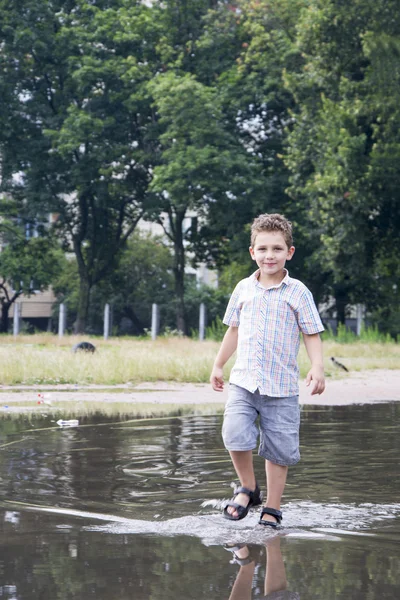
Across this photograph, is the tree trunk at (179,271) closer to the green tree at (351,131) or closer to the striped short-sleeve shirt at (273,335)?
the green tree at (351,131)

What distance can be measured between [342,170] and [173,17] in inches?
575

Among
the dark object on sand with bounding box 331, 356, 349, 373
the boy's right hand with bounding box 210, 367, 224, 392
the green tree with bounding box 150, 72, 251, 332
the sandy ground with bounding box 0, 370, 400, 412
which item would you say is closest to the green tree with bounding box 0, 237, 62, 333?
the green tree with bounding box 150, 72, 251, 332

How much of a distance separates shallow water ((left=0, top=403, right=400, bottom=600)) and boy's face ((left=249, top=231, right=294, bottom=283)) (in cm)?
133

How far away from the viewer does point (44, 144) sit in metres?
45.9

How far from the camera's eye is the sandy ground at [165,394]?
14.0 metres

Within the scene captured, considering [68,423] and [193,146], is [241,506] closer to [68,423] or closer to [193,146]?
[68,423]

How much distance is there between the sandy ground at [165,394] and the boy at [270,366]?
6.84 m

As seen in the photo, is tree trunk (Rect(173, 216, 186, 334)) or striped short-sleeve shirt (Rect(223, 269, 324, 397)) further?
tree trunk (Rect(173, 216, 186, 334))

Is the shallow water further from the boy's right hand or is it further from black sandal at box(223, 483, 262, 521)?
the boy's right hand

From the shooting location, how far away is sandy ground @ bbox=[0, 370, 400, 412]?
13984mm

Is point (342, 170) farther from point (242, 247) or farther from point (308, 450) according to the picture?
point (308, 450)

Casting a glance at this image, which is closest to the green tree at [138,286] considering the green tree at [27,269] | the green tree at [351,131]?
the green tree at [27,269]

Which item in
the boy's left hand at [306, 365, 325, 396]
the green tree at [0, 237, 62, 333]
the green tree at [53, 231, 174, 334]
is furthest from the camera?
the green tree at [53, 231, 174, 334]

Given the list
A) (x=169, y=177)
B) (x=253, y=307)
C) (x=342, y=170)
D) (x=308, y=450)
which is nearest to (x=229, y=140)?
(x=169, y=177)
